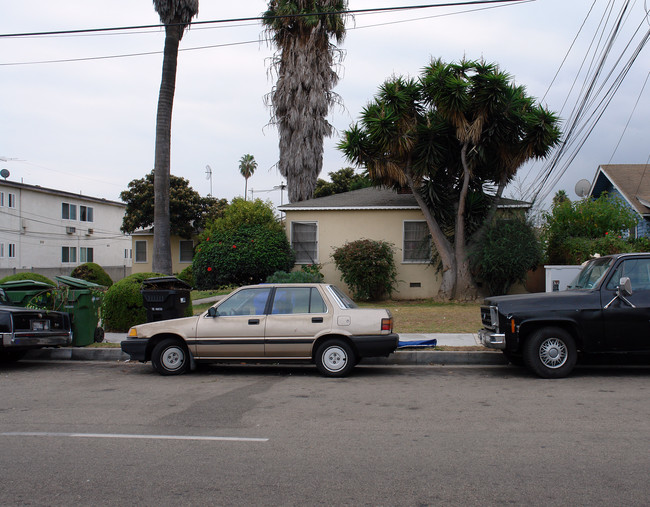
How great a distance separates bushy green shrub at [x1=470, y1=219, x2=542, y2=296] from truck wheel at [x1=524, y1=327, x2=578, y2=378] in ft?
32.9

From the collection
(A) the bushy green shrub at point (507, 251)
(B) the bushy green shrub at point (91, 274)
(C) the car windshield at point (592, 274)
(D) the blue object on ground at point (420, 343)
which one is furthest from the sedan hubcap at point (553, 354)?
(B) the bushy green shrub at point (91, 274)

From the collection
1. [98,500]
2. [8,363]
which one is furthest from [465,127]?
[98,500]

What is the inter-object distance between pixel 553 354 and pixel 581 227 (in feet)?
40.2

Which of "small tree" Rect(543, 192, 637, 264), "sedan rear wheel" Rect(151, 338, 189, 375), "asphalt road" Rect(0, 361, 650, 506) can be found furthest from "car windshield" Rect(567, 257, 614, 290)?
"small tree" Rect(543, 192, 637, 264)

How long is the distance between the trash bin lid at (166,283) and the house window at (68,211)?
1330 inches

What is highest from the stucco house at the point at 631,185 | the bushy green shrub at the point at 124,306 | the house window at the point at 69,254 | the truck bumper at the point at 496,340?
the stucco house at the point at 631,185

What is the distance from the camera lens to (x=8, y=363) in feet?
36.2

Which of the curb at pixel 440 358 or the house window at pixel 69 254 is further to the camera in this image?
the house window at pixel 69 254

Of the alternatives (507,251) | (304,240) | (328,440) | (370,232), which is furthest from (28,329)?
(507,251)

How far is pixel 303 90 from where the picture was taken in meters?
27.7

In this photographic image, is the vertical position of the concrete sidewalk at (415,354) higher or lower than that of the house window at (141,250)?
lower

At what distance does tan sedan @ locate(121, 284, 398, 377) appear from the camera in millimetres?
9086

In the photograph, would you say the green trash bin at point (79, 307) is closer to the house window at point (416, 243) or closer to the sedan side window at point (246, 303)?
the sedan side window at point (246, 303)

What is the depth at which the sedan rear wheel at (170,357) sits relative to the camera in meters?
9.48
